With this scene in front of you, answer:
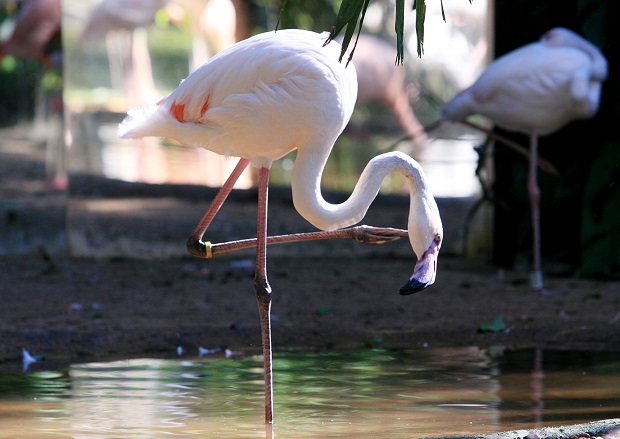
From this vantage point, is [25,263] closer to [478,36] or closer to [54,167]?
[54,167]

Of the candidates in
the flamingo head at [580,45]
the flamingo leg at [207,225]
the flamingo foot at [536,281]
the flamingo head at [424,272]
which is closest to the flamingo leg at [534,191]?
the flamingo foot at [536,281]

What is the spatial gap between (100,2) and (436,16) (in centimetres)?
231

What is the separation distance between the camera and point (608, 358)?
4.55 meters

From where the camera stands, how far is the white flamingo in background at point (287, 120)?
3.87 meters

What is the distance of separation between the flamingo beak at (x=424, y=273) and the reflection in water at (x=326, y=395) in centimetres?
45

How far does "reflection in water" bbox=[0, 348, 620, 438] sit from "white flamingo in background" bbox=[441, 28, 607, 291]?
1.87m

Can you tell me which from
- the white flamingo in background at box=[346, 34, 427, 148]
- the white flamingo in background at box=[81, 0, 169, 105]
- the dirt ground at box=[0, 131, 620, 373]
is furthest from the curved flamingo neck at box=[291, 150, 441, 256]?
the white flamingo in background at box=[346, 34, 427, 148]

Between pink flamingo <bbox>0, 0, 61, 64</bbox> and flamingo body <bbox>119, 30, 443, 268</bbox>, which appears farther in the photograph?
pink flamingo <bbox>0, 0, 61, 64</bbox>

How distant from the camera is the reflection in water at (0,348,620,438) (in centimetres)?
346

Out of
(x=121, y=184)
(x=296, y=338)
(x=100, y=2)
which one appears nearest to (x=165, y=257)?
(x=121, y=184)

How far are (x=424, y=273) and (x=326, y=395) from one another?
65 centimetres

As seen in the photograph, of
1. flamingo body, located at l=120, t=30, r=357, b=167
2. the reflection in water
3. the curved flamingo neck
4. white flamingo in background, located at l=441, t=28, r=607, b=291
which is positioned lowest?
the reflection in water

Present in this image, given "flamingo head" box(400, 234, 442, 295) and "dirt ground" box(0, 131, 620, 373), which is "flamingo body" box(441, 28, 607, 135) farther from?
"flamingo head" box(400, 234, 442, 295)

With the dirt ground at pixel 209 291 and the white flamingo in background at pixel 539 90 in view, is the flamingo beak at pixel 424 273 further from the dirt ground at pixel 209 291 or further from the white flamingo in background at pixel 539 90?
the white flamingo in background at pixel 539 90
